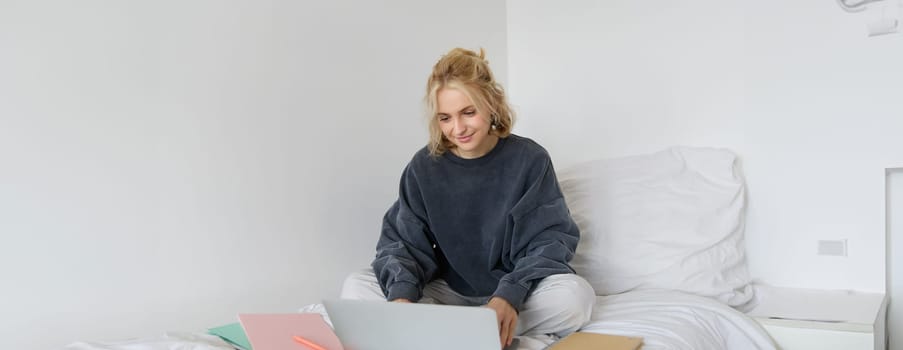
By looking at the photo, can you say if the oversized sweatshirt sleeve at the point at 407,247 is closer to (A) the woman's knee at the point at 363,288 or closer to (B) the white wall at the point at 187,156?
(A) the woman's knee at the point at 363,288

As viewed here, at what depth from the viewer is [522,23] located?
93.3 inches

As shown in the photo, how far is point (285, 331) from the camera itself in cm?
100

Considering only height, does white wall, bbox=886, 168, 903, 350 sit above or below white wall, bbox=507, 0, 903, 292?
below

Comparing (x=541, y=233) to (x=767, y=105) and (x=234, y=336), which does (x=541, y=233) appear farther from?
(x=767, y=105)

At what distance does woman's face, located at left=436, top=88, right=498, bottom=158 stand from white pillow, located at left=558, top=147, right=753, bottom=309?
50 cm

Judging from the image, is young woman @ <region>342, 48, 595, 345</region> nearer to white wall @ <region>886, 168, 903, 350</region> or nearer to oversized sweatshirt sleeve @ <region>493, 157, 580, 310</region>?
oversized sweatshirt sleeve @ <region>493, 157, 580, 310</region>

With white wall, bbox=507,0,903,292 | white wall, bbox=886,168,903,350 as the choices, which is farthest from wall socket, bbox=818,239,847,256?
white wall, bbox=886,168,903,350

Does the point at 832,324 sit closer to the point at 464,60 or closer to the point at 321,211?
the point at 464,60

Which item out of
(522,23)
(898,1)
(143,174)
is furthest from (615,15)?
(143,174)

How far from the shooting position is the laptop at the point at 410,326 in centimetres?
99

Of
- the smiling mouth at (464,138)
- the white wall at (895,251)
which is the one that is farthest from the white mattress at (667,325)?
the white wall at (895,251)

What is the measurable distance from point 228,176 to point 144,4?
368 mm

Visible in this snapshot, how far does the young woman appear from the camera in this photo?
1.37m

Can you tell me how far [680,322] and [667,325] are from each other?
0.06 m
